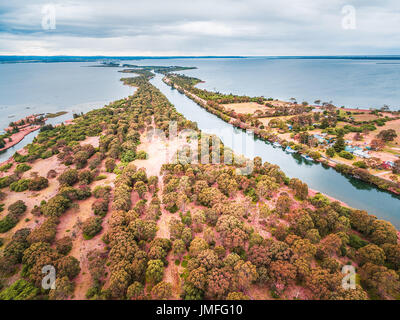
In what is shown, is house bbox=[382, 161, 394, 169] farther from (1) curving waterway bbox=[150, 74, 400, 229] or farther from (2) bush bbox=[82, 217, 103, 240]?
(2) bush bbox=[82, 217, 103, 240]

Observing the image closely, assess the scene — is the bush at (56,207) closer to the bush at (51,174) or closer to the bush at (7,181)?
the bush at (51,174)

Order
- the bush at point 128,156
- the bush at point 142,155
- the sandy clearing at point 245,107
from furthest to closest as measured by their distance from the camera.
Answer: the sandy clearing at point 245,107, the bush at point 142,155, the bush at point 128,156

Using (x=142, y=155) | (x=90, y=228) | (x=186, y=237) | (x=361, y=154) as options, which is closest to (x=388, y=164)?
(x=361, y=154)

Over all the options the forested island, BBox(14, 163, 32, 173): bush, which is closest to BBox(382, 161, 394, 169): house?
the forested island

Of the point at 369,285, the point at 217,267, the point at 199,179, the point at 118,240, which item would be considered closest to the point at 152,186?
the point at 199,179

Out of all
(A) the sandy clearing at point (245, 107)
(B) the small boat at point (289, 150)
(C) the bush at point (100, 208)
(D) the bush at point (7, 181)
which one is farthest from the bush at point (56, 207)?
(A) the sandy clearing at point (245, 107)

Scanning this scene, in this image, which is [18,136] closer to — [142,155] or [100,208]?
[142,155]

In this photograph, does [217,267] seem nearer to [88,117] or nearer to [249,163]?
[249,163]
